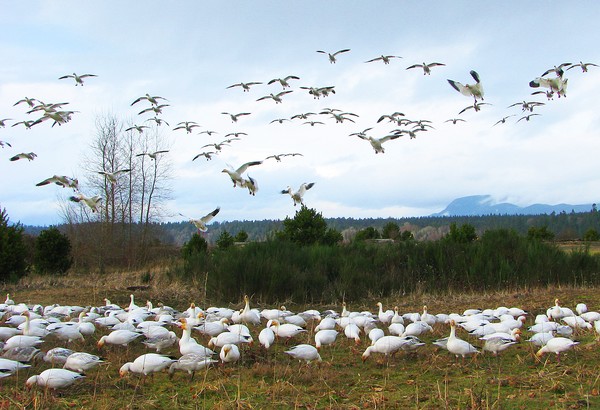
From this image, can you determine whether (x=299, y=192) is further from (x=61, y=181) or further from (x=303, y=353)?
(x=303, y=353)

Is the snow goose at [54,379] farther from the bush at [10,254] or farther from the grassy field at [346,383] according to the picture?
the bush at [10,254]

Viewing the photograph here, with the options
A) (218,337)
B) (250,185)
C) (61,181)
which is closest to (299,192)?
(250,185)

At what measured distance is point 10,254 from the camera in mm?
20625

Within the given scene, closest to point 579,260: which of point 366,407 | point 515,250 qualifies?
point 515,250

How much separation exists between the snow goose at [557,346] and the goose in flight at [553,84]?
932 centimetres

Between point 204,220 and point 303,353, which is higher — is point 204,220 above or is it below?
above

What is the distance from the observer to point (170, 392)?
6258 mm

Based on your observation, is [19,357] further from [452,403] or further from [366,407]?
[452,403]

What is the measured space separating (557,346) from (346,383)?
2.71 m

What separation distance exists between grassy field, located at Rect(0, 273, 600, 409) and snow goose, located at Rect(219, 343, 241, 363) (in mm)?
113

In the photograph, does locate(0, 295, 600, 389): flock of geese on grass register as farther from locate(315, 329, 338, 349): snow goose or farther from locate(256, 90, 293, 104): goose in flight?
locate(256, 90, 293, 104): goose in flight

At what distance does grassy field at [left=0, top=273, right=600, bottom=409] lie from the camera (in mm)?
5520

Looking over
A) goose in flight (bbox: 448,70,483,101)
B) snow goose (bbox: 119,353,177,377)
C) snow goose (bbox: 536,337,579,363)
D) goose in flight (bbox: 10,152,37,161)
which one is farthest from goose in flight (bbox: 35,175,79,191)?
snow goose (bbox: 536,337,579,363)

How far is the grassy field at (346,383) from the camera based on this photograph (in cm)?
552
